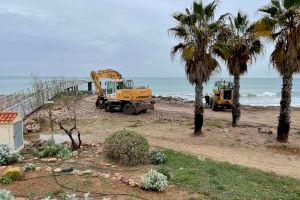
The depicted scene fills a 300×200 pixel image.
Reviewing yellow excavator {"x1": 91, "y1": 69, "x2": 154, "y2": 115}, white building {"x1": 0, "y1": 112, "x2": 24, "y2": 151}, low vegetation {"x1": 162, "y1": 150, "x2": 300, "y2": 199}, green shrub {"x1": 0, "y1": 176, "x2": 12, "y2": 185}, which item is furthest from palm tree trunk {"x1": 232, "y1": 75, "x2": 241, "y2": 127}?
green shrub {"x1": 0, "y1": 176, "x2": 12, "y2": 185}

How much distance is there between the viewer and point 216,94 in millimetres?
36594

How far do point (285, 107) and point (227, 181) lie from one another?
31.6ft

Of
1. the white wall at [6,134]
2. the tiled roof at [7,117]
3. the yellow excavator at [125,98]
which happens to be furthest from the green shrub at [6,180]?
the yellow excavator at [125,98]

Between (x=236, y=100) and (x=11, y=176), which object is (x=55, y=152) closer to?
(x=11, y=176)

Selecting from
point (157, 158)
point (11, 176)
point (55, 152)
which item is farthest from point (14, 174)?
point (157, 158)

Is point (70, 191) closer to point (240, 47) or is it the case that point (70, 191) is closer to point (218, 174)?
point (218, 174)

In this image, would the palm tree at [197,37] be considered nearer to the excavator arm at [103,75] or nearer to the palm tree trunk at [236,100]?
the palm tree trunk at [236,100]

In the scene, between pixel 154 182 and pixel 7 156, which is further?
pixel 7 156

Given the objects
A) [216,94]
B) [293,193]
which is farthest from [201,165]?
[216,94]

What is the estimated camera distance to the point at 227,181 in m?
11.0

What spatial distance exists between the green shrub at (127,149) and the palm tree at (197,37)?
340 inches

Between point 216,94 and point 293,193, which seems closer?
point 293,193

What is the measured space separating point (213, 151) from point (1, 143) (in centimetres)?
812

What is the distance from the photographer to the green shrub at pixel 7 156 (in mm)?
11972
